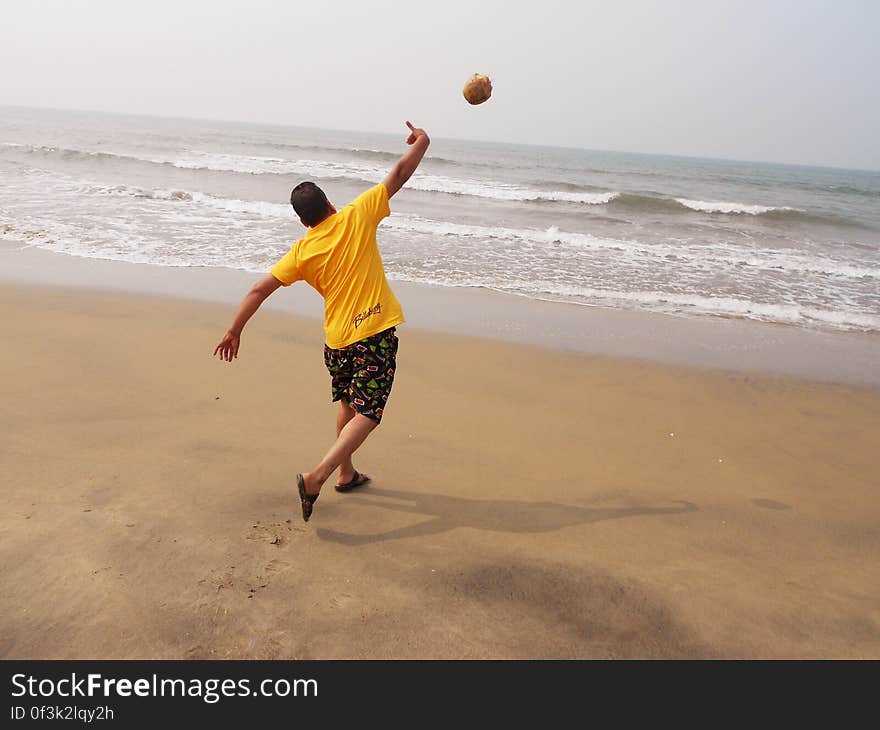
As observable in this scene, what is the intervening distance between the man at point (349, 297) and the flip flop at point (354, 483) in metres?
0.42

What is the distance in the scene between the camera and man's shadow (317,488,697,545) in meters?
2.95

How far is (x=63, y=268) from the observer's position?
7770 millimetres

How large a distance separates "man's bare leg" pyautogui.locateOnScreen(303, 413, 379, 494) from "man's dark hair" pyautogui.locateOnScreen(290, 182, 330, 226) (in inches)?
36.2

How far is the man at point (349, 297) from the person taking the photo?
2.73 metres

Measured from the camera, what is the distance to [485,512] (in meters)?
3.11

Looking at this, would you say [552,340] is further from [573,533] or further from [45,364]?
[45,364]

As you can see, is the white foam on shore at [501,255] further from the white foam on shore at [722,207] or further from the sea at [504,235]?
the white foam on shore at [722,207]

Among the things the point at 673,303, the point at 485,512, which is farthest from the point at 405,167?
the point at 673,303

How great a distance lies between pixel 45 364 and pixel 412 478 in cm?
308

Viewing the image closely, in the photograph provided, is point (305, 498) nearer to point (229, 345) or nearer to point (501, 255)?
point (229, 345)

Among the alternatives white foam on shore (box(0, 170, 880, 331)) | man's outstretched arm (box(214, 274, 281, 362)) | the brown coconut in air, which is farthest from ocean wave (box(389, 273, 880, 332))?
man's outstretched arm (box(214, 274, 281, 362))

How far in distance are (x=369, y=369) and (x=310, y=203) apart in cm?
78

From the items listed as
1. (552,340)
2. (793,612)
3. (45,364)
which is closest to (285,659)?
Result: (793,612)

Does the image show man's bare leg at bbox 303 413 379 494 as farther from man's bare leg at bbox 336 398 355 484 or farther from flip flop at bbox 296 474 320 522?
man's bare leg at bbox 336 398 355 484
